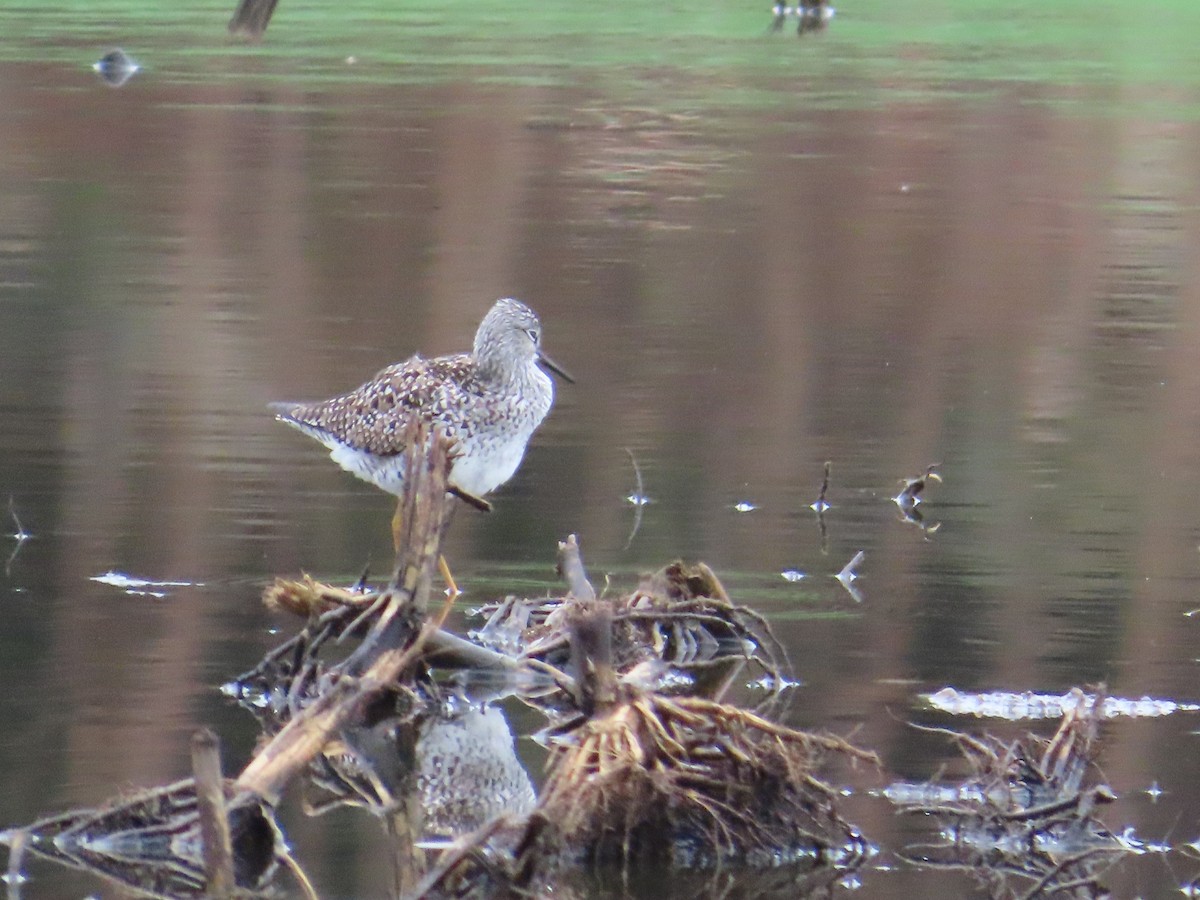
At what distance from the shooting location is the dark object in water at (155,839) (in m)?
5.79

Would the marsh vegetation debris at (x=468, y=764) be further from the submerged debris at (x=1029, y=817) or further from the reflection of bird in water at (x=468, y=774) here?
the submerged debris at (x=1029, y=817)

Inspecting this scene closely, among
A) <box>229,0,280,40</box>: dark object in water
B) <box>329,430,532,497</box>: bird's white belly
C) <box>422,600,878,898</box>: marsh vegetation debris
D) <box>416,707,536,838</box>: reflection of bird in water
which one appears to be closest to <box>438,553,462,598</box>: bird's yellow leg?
<box>329,430,532,497</box>: bird's white belly

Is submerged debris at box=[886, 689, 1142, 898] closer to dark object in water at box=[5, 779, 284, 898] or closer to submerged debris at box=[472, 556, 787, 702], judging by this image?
submerged debris at box=[472, 556, 787, 702]

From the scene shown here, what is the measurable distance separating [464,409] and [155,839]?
8.81 feet

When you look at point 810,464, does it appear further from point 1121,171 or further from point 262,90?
point 262,90

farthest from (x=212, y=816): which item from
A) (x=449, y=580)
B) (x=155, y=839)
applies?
(x=449, y=580)

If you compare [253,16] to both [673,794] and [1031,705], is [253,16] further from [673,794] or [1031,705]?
[673,794]

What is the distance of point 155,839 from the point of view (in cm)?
591

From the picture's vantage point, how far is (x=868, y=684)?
7.50m

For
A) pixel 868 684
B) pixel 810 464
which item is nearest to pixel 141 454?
pixel 810 464

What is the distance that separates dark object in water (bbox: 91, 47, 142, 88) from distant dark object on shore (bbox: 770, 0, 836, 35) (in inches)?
413

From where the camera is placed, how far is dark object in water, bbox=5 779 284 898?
5.79m

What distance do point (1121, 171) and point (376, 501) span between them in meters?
12.9

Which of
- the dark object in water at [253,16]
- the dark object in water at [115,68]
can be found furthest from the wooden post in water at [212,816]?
the dark object in water at [115,68]
